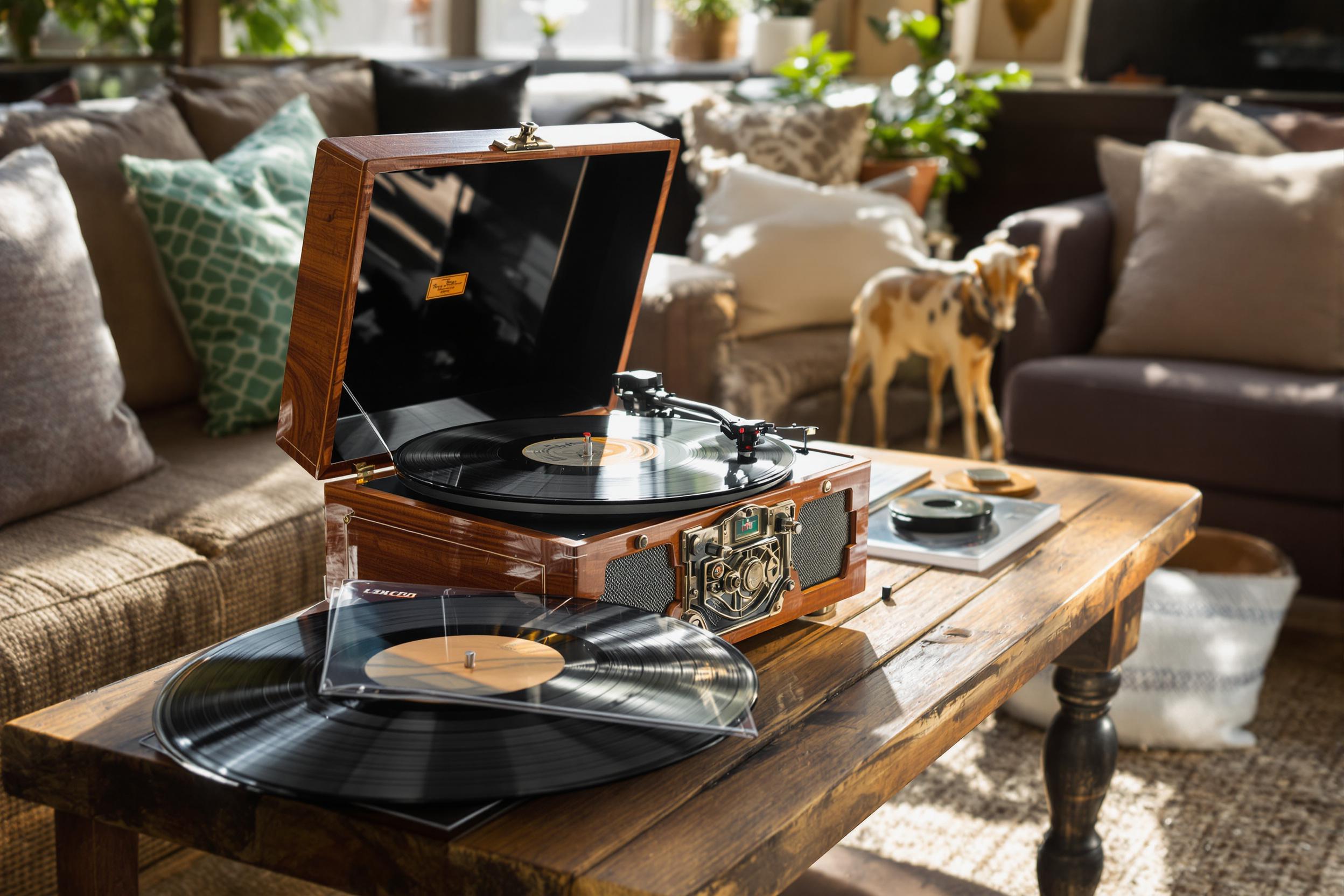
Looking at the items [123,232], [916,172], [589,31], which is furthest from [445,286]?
[589,31]

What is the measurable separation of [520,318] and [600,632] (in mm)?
535

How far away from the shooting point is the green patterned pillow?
6.81 ft

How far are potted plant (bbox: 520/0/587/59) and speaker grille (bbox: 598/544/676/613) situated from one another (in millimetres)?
3467

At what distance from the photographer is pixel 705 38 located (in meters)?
4.32

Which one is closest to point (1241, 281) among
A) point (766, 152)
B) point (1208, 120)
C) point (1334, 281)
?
point (1334, 281)

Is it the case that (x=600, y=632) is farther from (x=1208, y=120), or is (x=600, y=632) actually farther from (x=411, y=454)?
(x=1208, y=120)

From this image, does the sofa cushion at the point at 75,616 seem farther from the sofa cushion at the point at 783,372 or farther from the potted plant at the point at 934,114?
the potted plant at the point at 934,114

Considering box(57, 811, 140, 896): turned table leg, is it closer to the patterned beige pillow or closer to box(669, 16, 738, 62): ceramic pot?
the patterned beige pillow

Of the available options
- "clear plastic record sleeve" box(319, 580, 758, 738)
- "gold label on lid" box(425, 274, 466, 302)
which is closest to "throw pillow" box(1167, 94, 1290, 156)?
"gold label on lid" box(425, 274, 466, 302)

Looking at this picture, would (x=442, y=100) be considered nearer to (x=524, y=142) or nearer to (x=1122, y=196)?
(x=1122, y=196)

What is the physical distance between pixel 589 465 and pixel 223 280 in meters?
1.26

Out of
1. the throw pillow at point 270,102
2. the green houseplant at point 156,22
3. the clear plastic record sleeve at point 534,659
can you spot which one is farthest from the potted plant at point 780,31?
the clear plastic record sleeve at point 534,659

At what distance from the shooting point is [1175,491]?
5.22ft

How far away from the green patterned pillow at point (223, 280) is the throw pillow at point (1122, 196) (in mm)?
1971
